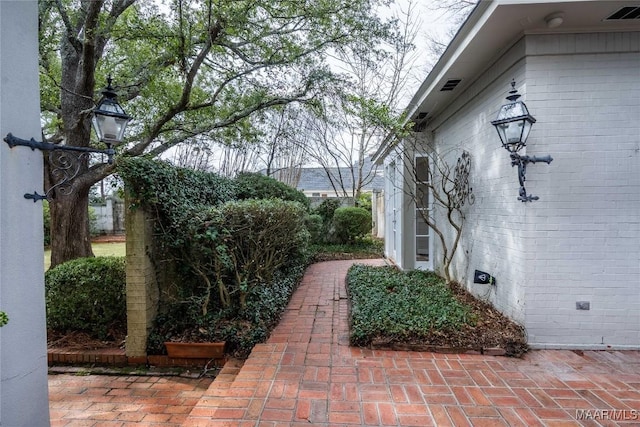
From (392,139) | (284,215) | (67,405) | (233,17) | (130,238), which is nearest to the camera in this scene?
(67,405)

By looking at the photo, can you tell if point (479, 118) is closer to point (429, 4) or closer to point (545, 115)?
point (545, 115)

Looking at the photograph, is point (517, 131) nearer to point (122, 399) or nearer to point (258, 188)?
point (122, 399)

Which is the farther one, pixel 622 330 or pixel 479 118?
pixel 479 118

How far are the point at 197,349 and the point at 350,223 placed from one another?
7321 mm

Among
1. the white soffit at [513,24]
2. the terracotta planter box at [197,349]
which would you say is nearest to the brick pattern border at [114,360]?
the terracotta planter box at [197,349]

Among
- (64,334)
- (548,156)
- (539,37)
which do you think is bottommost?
(64,334)

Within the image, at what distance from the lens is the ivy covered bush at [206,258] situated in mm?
3420

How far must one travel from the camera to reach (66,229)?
5727mm

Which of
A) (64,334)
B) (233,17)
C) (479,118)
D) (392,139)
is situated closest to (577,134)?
(479,118)

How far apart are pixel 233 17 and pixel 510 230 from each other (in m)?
5.15

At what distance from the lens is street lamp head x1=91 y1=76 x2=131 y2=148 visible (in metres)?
2.75

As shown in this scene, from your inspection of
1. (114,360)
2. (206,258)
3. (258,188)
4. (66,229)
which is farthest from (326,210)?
(114,360)

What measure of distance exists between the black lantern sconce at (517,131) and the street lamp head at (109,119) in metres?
3.54

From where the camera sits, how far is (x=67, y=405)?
278cm
